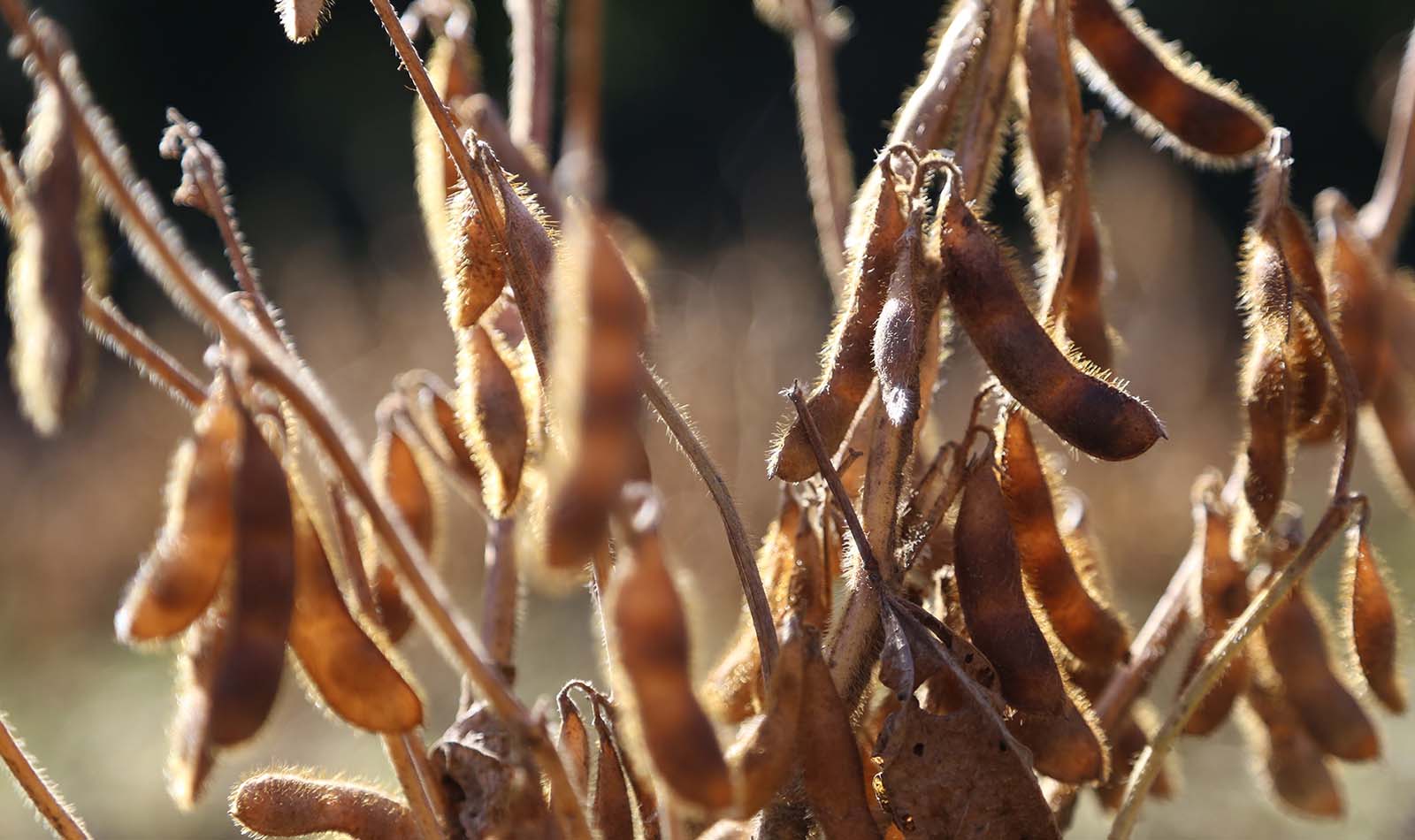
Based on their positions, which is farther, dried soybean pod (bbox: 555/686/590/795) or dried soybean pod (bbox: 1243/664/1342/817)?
dried soybean pod (bbox: 1243/664/1342/817)

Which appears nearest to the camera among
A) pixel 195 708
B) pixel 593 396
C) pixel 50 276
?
pixel 593 396

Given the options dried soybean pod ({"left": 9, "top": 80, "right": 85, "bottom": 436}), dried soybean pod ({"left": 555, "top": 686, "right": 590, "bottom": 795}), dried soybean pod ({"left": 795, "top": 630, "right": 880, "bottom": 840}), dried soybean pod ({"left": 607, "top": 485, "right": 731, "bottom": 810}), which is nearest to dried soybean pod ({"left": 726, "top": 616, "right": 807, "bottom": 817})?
dried soybean pod ({"left": 795, "top": 630, "right": 880, "bottom": 840})

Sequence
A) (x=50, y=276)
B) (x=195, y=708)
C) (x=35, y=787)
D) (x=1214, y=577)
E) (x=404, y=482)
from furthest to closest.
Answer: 1. (x=404, y=482)
2. (x=1214, y=577)
3. (x=35, y=787)
4. (x=195, y=708)
5. (x=50, y=276)

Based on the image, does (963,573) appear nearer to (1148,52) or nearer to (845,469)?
(845,469)

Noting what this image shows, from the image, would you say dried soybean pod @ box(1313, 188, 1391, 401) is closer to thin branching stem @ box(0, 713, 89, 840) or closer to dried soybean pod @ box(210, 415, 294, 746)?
dried soybean pod @ box(210, 415, 294, 746)

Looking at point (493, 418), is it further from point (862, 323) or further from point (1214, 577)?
point (1214, 577)

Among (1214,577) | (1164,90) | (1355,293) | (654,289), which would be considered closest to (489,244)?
(1164,90)
